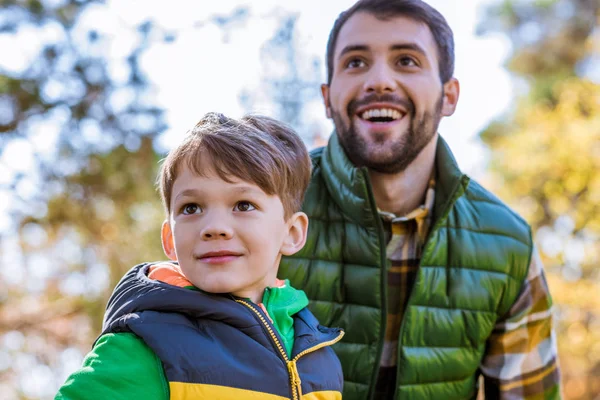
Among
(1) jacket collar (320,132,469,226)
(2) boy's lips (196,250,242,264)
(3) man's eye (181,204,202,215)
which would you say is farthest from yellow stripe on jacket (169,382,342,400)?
(1) jacket collar (320,132,469,226)

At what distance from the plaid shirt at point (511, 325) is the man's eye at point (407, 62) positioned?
0.46 m

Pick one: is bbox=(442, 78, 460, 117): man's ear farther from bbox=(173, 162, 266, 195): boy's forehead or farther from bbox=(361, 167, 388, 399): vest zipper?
bbox=(173, 162, 266, 195): boy's forehead

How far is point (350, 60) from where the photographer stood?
233cm

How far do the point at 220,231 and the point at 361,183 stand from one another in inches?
33.2

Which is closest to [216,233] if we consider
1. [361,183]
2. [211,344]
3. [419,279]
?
[211,344]

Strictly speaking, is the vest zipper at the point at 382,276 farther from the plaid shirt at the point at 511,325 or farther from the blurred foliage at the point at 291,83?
the blurred foliage at the point at 291,83

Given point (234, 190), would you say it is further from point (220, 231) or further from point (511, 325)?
point (511, 325)

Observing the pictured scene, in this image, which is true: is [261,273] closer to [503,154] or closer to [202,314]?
[202,314]

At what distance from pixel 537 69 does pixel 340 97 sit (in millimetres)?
10280

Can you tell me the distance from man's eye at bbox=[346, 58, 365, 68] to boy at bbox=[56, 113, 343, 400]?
817 millimetres

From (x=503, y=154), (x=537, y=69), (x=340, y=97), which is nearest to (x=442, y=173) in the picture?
(x=340, y=97)

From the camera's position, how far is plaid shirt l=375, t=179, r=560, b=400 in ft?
7.43

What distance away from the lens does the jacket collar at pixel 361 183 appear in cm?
215

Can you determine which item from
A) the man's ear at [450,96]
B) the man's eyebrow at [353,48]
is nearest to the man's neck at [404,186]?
the man's ear at [450,96]
